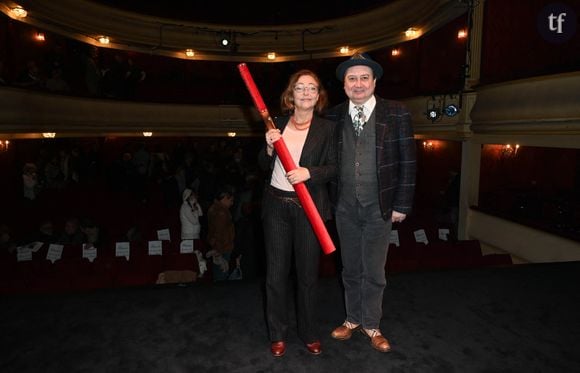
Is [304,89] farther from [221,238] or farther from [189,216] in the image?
[189,216]

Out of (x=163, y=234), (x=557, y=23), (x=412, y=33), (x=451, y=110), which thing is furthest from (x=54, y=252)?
(x=412, y=33)

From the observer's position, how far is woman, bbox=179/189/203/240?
Answer: 19.2 ft

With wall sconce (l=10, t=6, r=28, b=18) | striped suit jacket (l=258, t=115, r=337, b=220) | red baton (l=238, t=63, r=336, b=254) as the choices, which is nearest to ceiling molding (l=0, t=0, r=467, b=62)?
wall sconce (l=10, t=6, r=28, b=18)

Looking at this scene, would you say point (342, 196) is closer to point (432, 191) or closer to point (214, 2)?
point (432, 191)

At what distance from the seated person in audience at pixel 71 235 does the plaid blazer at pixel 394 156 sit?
5182mm

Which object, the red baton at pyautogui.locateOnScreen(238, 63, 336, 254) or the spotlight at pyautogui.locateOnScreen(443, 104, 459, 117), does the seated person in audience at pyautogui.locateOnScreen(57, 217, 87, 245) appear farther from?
the spotlight at pyautogui.locateOnScreen(443, 104, 459, 117)

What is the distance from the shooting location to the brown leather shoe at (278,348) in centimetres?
195

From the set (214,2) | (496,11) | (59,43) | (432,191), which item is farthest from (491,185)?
(59,43)

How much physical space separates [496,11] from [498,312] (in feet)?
22.6

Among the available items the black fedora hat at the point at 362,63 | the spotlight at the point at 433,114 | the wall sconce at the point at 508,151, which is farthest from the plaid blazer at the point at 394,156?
the wall sconce at the point at 508,151

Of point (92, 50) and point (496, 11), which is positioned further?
point (92, 50)

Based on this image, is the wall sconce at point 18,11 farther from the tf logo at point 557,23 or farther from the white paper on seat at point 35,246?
the tf logo at point 557,23

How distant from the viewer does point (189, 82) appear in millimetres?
14578

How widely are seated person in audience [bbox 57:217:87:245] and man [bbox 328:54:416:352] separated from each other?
16.1 ft
